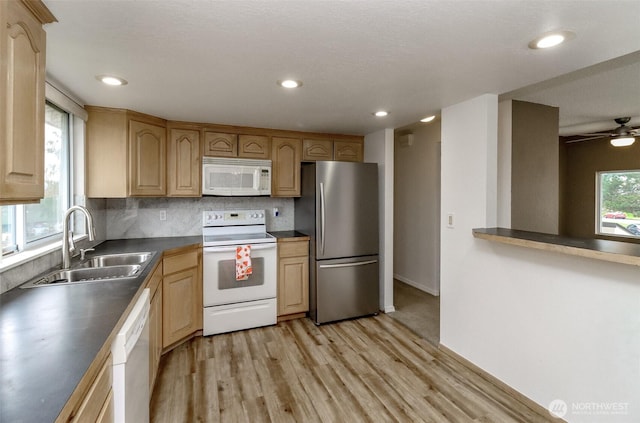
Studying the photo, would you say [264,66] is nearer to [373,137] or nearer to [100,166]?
[100,166]

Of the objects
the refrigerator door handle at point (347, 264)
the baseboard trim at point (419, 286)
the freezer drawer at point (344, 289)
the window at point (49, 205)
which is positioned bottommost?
the baseboard trim at point (419, 286)

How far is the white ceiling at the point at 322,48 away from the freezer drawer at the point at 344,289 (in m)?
1.71

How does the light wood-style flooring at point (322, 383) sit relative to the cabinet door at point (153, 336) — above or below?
below

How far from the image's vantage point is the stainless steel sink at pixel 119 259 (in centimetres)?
228

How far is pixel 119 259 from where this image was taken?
7.91ft

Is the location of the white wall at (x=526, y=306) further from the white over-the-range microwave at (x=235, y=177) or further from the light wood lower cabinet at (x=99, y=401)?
the light wood lower cabinet at (x=99, y=401)

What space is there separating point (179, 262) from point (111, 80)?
4.90ft

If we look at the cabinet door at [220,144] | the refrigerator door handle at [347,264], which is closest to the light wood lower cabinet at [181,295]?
the cabinet door at [220,144]

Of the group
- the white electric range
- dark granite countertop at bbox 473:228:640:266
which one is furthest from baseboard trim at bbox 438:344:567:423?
the white electric range

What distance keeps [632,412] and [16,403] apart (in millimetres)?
2489

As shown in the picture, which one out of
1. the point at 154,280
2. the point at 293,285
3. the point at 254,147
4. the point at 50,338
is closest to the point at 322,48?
the point at 50,338

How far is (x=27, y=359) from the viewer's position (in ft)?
3.06

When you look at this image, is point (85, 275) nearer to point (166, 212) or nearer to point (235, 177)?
point (166, 212)

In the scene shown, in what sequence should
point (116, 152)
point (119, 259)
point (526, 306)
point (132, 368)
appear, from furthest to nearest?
point (116, 152), point (119, 259), point (526, 306), point (132, 368)
